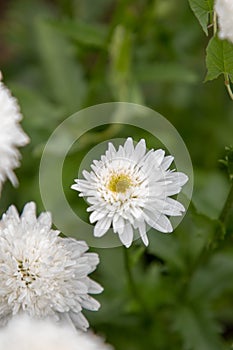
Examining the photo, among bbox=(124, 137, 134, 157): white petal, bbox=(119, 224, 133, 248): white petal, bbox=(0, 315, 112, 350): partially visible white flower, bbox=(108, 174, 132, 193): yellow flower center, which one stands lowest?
bbox=(0, 315, 112, 350): partially visible white flower

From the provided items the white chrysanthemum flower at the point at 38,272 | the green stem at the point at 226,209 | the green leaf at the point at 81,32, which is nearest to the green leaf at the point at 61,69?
A: the green leaf at the point at 81,32

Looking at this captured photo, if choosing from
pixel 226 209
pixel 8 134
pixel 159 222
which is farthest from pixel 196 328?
pixel 8 134

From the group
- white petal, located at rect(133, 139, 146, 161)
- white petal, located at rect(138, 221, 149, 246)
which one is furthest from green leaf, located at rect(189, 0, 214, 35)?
white petal, located at rect(138, 221, 149, 246)

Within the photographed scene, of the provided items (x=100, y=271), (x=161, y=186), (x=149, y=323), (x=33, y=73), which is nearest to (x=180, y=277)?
(x=149, y=323)

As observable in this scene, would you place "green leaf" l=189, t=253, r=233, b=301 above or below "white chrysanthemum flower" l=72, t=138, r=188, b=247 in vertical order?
below

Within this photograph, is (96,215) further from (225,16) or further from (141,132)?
(141,132)

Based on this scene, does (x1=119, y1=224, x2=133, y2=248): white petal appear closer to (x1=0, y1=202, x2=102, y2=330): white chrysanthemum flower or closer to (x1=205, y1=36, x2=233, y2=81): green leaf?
(x1=0, y1=202, x2=102, y2=330): white chrysanthemum flower

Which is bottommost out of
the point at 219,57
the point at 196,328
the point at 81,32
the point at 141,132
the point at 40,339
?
the point at 196,328
